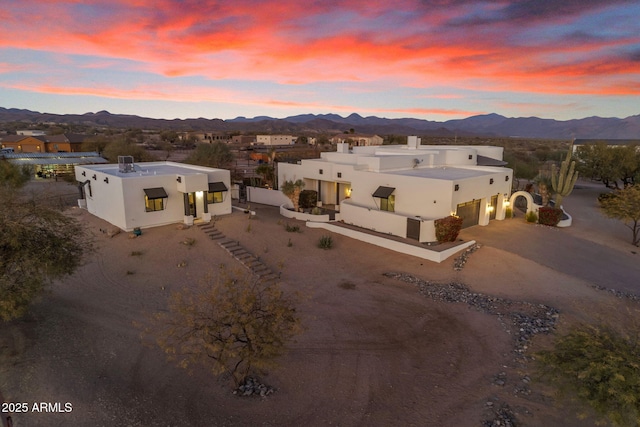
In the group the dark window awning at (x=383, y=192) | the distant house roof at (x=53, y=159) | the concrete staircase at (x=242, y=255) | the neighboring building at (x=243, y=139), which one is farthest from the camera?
the neighboring building at (x=243, y=139)

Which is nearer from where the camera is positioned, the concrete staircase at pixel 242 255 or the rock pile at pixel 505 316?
the rock pile at pixel 505 316

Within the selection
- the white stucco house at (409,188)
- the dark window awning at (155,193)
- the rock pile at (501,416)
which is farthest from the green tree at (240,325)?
the dark window awning at (155,193)

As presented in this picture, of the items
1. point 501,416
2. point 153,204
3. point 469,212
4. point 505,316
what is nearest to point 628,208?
point 469,212

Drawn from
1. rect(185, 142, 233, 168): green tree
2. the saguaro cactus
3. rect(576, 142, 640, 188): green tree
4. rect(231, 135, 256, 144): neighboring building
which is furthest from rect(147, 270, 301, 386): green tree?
rect(231, 135, 256, 144): neighboring building

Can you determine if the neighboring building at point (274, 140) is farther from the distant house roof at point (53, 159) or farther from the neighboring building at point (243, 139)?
the distant house roof at point (53, 159)

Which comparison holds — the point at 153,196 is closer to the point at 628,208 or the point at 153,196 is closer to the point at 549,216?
the point at 549,216

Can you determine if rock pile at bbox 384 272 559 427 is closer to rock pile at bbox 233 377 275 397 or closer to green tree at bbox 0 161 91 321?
rock pile at bbox 233 377 275 397

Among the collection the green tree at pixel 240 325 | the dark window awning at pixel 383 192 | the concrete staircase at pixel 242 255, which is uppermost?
the dark window awning at pixel 383 192
